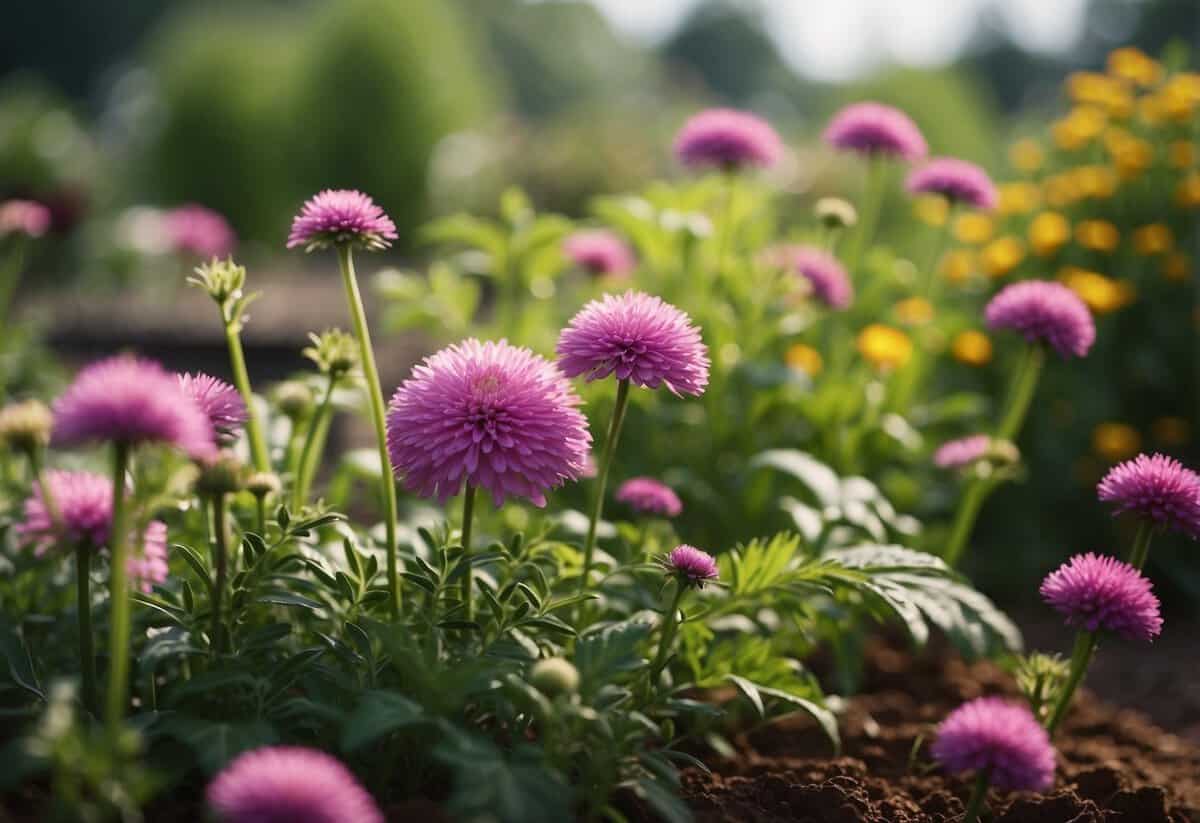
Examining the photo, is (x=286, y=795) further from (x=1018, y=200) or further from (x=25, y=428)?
(x=1018, y=200)

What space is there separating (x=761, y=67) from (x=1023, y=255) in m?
53.2

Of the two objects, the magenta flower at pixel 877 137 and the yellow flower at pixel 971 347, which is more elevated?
the yellow flower at pixel 971 347

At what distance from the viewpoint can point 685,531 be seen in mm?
3135

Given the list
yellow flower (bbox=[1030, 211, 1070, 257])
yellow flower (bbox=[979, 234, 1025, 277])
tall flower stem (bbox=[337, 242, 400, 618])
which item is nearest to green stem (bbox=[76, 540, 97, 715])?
tall flower stem (bbox=[337, 242, 400, 618])

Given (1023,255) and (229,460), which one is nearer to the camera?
(229,460)

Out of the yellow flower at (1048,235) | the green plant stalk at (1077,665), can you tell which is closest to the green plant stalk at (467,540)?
the green plant stalk at (1077,665)

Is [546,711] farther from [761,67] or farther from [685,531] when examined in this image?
[761,67]

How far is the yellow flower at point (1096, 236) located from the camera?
4359mm

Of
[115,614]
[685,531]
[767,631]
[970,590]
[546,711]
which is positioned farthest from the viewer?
[685,531]

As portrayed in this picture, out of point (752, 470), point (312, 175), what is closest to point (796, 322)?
point (752, 470)

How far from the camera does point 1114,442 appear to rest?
4.21m

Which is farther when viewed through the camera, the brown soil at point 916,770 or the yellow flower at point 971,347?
the yellow flower at point 971,347

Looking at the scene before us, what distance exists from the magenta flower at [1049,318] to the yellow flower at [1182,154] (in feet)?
8.51

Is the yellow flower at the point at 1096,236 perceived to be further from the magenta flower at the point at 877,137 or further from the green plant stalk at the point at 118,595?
the green plant stalk at the point at 118,595
